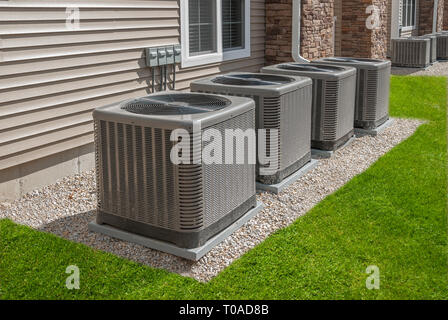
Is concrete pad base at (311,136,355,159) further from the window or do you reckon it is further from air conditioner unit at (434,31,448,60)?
the window

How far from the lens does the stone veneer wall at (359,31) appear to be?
12953 mm

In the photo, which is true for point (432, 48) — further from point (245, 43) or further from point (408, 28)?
point (245, 43)

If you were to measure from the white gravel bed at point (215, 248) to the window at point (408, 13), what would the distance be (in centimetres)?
1293

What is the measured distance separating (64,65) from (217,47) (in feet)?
8.94

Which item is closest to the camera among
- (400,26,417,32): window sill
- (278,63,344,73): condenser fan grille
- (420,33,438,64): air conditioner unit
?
(278,63,344,73): condenser fan grille

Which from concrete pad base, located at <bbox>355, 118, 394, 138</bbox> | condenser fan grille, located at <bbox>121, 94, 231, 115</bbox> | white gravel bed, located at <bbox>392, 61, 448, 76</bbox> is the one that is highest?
condenser fan grille, located at <bbox>121, 94, 231, 115</bbox>

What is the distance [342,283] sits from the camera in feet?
11.4

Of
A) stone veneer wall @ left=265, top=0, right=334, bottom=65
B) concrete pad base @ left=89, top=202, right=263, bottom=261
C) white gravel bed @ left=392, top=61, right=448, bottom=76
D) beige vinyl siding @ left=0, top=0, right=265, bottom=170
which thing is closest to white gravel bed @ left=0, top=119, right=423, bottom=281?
concrete pad base @ left=89, top=202, right=263, bottom=261

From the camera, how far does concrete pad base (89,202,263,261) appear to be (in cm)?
376

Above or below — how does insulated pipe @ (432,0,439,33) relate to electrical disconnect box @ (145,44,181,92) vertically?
above

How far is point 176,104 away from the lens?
13.8 ft

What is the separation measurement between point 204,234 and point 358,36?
1052cm

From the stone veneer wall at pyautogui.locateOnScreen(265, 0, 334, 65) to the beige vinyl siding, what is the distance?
2466 millimetres
